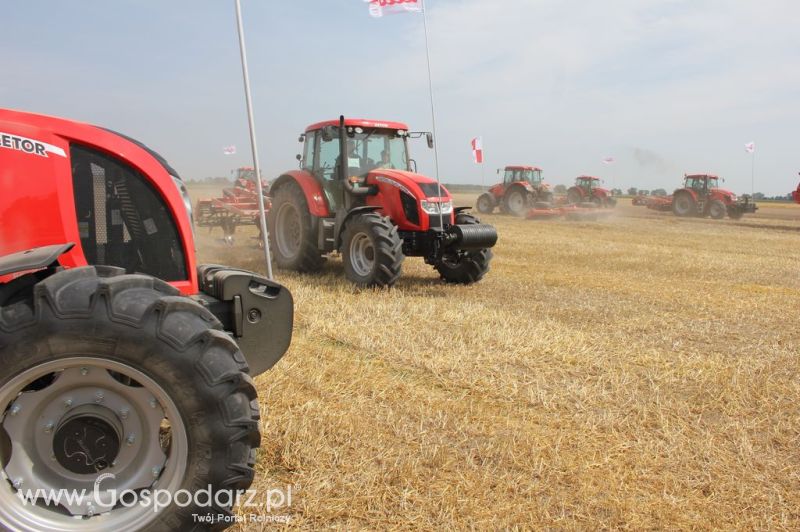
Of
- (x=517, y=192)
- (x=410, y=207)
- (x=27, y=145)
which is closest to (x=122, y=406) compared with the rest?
(x=27, y=145)

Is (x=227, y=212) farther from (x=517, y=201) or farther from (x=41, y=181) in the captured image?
(x=517, y=201)

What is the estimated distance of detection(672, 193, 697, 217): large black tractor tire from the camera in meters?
23.5

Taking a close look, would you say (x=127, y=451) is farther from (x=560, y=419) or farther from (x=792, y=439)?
(x=792, y=439)

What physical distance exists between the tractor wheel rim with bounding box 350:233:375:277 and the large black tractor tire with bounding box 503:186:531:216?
1512 centimetres

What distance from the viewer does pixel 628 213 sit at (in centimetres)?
2434

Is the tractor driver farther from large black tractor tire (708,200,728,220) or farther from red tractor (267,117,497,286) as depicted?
large black tractor tire (708,200,728,220)

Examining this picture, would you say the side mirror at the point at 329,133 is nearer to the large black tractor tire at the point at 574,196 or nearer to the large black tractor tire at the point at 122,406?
the large black tractor tire at the point at 122,406

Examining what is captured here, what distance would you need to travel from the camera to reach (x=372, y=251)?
23.9 ft

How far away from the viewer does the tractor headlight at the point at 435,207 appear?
7.30m

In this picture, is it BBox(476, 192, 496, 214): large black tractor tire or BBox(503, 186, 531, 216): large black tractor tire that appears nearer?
BBox(503, 186, 531, 216): large black tractor tire

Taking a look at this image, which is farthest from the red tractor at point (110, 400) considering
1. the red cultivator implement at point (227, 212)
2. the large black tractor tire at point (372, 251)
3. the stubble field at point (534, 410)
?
the red cultivator implement at point (227, 212)

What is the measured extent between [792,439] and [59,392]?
11.7 feet

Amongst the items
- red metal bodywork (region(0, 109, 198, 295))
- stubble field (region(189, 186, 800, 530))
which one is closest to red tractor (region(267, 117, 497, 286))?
stubble field (region(189, 186, 800, 530))

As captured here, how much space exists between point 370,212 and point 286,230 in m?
2.05
